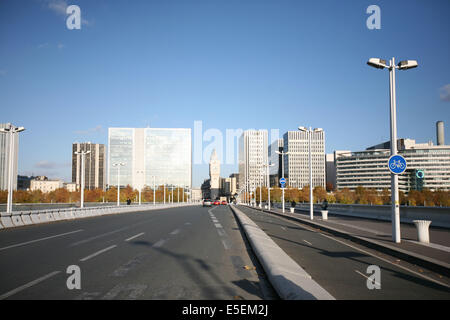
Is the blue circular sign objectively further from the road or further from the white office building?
the white office building

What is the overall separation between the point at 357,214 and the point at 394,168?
2619cm

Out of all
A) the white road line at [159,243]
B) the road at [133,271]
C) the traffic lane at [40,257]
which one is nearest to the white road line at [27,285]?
the road at [133,271]

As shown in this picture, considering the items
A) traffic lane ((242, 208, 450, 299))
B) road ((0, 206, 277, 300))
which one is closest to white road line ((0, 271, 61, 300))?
road ((0, 206, 277, 300))

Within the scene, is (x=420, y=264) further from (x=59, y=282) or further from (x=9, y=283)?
(x=9, y=283)

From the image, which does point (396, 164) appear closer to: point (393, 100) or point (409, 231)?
point (393, 100)

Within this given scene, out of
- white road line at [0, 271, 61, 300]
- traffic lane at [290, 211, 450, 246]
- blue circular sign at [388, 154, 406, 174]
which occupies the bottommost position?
traffic lane at [290, 211, 450, 246]

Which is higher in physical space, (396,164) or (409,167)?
(409,167)

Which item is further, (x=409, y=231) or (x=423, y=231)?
(x=409, y=231)

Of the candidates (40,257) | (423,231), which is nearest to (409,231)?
(423,231)

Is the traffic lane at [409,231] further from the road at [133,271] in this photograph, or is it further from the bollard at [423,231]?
the road at [133,271]

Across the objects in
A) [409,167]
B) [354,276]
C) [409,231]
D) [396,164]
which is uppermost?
[409,167]

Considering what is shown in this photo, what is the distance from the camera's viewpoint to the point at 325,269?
32.1 ft
